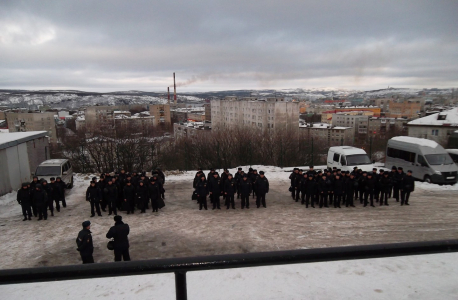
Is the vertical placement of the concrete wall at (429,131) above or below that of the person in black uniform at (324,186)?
below

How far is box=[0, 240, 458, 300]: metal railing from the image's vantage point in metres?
1.26

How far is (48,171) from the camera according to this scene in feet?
Answer: 50.0

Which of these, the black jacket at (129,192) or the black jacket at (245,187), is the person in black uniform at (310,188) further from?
the black jacket at (129,192)

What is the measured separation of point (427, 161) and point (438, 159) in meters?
0.62

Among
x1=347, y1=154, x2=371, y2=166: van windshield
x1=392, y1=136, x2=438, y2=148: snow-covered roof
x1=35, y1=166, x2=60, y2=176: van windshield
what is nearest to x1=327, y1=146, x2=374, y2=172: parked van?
x1=347, y1=154, x2=371, y2=166: van windshield

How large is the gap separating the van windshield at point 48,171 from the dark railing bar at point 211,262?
16029 millimetres

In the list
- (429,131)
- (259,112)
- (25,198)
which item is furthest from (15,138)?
(259,112)

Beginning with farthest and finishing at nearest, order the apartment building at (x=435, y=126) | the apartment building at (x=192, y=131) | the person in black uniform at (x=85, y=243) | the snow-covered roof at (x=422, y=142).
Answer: the apartment building at (x=435, y=126), the apartment building at (x=192, y=131), the snow-covered roof at (x=422, y=142), the person in black uniform at (x=85, y=243)

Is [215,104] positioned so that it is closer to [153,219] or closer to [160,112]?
[160,112]

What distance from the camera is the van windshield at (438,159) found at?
655 inches

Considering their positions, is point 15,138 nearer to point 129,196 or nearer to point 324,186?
point 129,196

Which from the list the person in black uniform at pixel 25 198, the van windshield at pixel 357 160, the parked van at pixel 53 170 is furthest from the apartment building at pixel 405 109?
the person in black uniform at pixel 25 198

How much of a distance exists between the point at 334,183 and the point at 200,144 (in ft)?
59.3

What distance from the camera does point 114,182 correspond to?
41.9 ft
